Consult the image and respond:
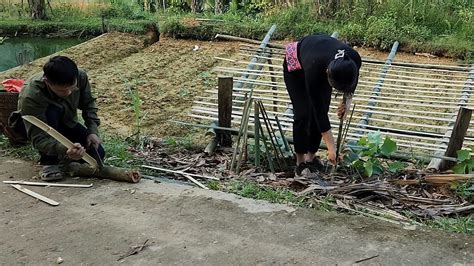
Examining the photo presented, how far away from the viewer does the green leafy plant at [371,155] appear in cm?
345

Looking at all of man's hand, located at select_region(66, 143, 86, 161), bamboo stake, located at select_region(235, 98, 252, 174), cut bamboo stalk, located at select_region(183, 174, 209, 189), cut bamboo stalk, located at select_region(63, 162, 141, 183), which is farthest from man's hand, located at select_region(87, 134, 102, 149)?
bamboo stake, located at select_region(235, 98, 252, 174)

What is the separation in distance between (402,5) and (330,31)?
1155 mm

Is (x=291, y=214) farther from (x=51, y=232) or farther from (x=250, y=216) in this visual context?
(x=51, y=232)

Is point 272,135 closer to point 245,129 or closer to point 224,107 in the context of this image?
point 245,129

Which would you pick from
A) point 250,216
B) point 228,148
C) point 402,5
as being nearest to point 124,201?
point 250,216

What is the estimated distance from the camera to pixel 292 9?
936cm

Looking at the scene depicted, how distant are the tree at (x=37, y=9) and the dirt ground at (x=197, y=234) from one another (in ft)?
30.0

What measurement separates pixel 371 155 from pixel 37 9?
9.79 meters

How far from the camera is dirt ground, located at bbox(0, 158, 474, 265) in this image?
246 cm

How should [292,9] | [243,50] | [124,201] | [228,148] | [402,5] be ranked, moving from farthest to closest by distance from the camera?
[292,9] < [402,5] < [243,50] < [228,148] < [124,201]

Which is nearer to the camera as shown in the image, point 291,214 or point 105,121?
point 291,214

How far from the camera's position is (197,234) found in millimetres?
2699

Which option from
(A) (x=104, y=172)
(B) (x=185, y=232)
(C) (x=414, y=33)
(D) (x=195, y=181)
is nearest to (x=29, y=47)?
(C) (x=414, y=33)

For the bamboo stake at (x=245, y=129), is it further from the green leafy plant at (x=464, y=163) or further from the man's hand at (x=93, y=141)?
the green leafy plant at (x=464, y=163)
